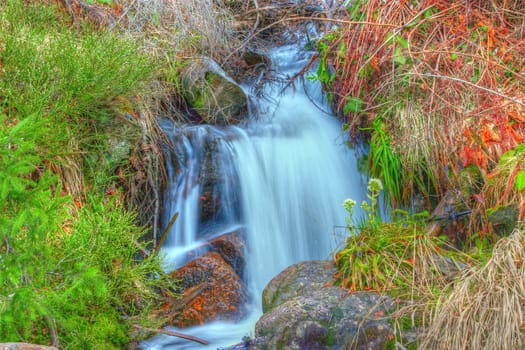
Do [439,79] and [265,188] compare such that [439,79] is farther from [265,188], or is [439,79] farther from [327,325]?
[327,325]

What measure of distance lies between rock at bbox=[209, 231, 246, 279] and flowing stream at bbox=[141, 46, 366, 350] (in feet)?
0.24

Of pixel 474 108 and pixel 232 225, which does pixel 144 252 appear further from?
pixel 474 108

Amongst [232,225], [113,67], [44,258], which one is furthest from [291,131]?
[44,258]

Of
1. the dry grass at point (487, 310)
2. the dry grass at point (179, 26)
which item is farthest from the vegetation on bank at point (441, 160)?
the dry grass at point (179, 26)

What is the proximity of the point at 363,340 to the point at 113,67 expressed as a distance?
2.32 m

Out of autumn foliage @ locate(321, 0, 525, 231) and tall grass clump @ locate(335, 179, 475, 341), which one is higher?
autumn foliage @ locate(321, 0, 525, 231)

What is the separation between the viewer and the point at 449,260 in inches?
130

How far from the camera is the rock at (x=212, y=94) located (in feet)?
16.6

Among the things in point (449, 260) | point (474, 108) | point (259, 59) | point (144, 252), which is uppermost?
point (259, 59)

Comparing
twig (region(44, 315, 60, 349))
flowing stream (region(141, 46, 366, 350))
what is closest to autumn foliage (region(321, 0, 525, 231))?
flowing stream (region(141, 46, 366, 350))

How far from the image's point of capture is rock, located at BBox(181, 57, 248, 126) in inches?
199

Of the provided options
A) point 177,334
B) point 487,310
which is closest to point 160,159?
point 177,334

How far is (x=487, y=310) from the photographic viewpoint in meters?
2.53

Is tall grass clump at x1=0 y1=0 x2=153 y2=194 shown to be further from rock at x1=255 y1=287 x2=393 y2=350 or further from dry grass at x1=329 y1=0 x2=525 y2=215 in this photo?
dry grass at x1=329 y1=0 x2=525 y2=215
